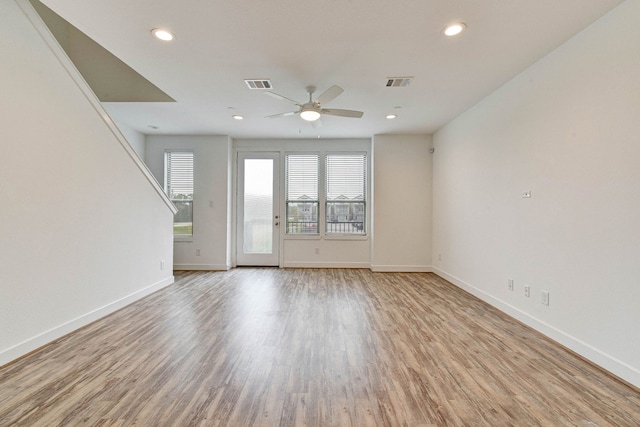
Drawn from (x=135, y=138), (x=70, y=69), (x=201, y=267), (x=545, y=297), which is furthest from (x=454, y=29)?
(x=135, y=138)

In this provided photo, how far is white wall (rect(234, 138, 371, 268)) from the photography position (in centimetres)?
614

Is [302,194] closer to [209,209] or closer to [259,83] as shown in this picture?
[209,209]

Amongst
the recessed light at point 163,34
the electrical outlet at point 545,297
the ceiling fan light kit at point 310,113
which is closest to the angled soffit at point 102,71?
the recessed light at point 163,34

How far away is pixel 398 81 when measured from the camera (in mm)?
3387

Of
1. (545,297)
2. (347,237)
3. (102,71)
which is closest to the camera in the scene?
(545,297)

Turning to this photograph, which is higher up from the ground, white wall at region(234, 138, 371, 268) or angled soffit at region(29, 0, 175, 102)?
angled soffit at region(29, 0, 175, 102)

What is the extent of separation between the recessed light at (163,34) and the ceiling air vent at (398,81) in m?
2.23

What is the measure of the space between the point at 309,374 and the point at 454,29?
2.98m

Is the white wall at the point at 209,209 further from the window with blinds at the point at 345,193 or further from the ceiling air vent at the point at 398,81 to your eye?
the ceiling air vent at the point at 398,81

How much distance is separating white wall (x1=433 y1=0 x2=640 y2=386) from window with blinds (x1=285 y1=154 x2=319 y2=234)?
322cm

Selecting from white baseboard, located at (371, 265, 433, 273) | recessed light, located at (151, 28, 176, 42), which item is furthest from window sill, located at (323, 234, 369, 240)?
recessed light, located at (151, 28, 176, 42)

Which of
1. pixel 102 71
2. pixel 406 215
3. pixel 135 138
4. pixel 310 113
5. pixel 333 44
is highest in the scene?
pixel 102 71

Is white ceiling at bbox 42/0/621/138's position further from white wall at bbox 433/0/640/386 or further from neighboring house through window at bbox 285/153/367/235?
neighboring house through window at bbox 285/153/367/235

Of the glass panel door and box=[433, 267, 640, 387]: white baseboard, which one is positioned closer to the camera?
box=[433, 267, 640, 387]: white baseboard
